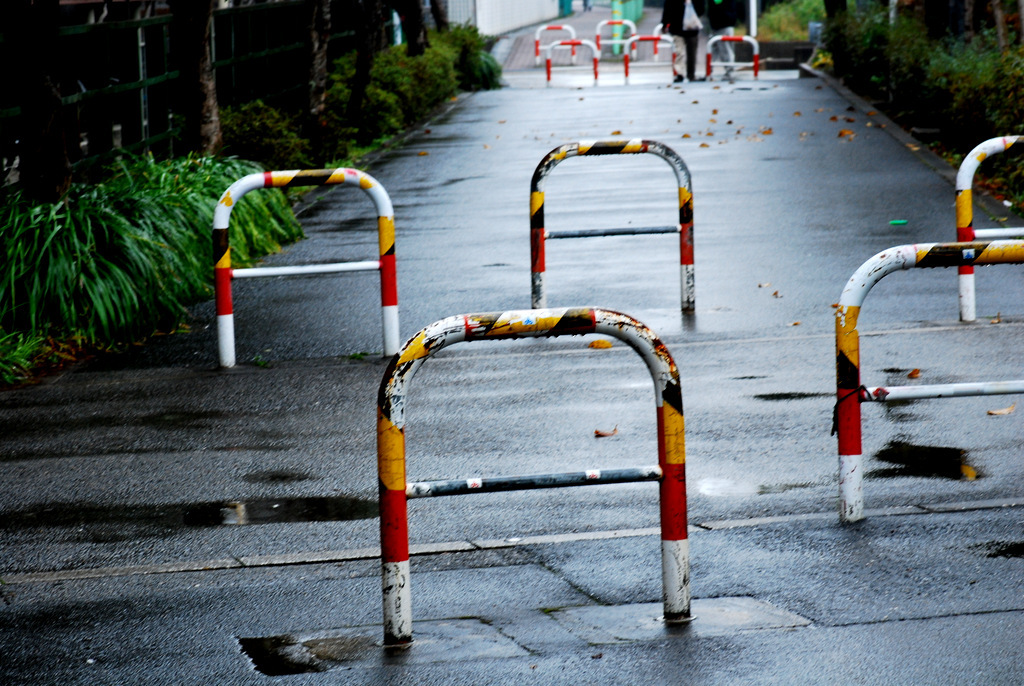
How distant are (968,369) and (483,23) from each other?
1817 inches

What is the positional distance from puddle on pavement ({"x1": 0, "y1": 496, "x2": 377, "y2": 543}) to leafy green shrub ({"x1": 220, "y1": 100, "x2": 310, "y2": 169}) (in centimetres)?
984

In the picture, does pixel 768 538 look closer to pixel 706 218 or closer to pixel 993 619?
pixel 993 619

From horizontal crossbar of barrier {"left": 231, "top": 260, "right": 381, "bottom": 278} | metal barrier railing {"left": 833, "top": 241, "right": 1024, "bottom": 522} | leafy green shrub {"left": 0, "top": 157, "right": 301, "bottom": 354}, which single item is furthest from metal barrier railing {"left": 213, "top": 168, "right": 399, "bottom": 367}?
metal barrier railing {"left": 833, "top": 241, "right": 1024, "bottom": 522}

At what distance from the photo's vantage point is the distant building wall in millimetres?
49844

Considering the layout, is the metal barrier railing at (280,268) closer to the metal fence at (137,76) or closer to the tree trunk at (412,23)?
the metal fence at (137,76)

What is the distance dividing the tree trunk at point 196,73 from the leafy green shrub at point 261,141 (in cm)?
126

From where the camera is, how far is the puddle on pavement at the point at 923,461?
6.00 meters

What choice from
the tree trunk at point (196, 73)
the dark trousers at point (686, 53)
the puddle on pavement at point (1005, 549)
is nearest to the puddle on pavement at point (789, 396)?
the puddle on pavement at point (1005, 549)

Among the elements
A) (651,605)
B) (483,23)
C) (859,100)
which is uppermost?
(483,23)

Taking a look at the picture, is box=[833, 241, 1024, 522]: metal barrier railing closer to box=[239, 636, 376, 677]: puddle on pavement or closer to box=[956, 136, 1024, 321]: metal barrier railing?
box=[239, 636, 376, 677]: puddle on pavement

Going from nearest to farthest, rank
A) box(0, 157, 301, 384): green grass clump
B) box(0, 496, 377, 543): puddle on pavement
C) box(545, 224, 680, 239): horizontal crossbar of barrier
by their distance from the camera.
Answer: box(0, 496, 377, 543): puddle on pavement → box(0, 157, 301, 384): green grass clump → box(545, 224, 680, 239): horizontal crossbar of barrier

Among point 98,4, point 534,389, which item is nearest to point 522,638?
point 534,389

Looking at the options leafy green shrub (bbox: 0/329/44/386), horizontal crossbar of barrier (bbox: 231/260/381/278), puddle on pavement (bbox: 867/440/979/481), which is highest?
horizontal crossbar of barrier (bbox: 231/260/381/278)

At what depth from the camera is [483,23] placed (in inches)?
2053
